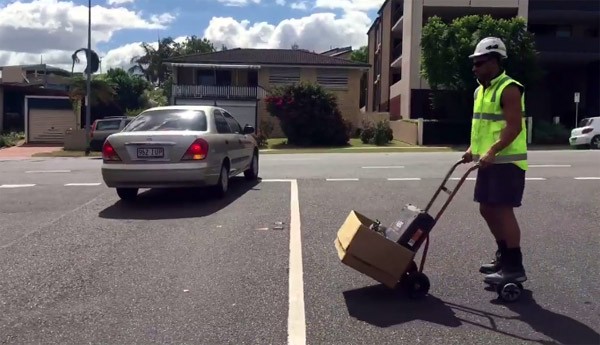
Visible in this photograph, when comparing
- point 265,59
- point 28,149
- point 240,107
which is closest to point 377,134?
point 240,107

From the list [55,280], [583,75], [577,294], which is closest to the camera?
[577,294]

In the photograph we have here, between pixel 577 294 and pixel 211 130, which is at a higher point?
pixel 211 130

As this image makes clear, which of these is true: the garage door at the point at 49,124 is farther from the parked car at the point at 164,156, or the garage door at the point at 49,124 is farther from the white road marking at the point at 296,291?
the white road marking at the point at 296,291

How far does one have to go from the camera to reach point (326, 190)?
12.1 meters

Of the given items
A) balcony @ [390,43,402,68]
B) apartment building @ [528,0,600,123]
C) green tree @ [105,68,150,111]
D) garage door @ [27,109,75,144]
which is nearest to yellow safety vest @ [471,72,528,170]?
apartment building @ [528,0,600,123]

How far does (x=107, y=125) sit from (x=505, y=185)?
2473 cm

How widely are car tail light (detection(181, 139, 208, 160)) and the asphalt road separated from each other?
743 millimetres

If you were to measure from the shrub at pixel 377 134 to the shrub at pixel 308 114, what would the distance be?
1721 mm

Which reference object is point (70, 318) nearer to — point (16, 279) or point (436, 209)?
point (16, 279)

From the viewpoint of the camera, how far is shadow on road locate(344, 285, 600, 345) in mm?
4738

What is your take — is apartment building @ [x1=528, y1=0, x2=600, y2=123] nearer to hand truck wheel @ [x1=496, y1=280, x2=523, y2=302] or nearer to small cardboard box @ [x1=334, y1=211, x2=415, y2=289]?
hand truck wheel @ [x1=496, y1=280, x2=523, y2=302]

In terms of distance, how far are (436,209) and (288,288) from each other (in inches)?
190

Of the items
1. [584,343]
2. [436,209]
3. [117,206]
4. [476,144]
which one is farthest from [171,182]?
[584,343]

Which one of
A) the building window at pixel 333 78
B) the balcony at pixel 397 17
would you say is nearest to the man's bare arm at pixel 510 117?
the building window at pixel 333 78
